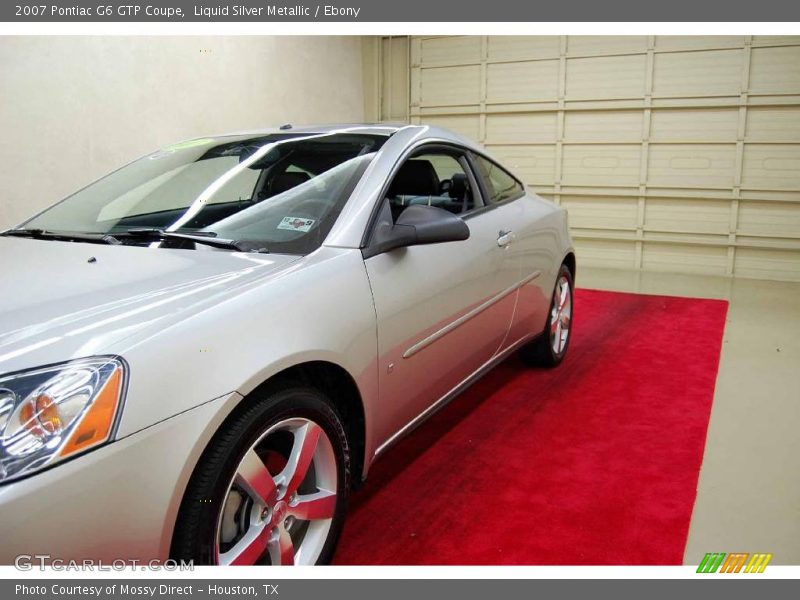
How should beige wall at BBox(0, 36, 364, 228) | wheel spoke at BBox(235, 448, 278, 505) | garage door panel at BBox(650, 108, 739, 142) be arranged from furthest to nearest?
garage door panel at BBox(650, 108, 739, 142), beige wall at BBox(0, 36, 364, 228), wheel spoke at BBox(235, 448, 278, 505)

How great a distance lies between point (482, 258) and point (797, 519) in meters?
1.37

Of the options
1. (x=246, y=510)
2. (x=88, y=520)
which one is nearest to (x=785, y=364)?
(x=246, y=510)

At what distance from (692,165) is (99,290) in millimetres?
6847

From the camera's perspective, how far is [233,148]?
2432mm

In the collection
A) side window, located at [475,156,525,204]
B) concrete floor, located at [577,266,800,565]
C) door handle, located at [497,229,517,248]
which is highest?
side window, located at [475,156,525,204]

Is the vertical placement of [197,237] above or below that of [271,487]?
above

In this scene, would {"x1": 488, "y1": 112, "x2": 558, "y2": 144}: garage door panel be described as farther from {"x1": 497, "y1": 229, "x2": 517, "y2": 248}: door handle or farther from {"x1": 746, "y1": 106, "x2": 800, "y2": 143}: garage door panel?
{"x1": 497, "y1": 229, "x2": 517, "y2": 248}: door handle

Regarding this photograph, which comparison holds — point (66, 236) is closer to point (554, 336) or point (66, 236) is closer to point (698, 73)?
point (554, 336)

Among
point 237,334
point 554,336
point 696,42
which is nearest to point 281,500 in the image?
point 237,334

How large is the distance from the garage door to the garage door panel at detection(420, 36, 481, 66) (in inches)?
0.6

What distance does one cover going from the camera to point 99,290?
1.55 metres

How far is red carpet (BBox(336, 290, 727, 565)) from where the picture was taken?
2.00 metres

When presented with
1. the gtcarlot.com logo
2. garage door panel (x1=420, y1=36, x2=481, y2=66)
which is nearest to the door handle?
the gtcarlot.com logo

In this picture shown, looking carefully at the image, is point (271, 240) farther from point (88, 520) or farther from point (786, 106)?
point (786, 106)
